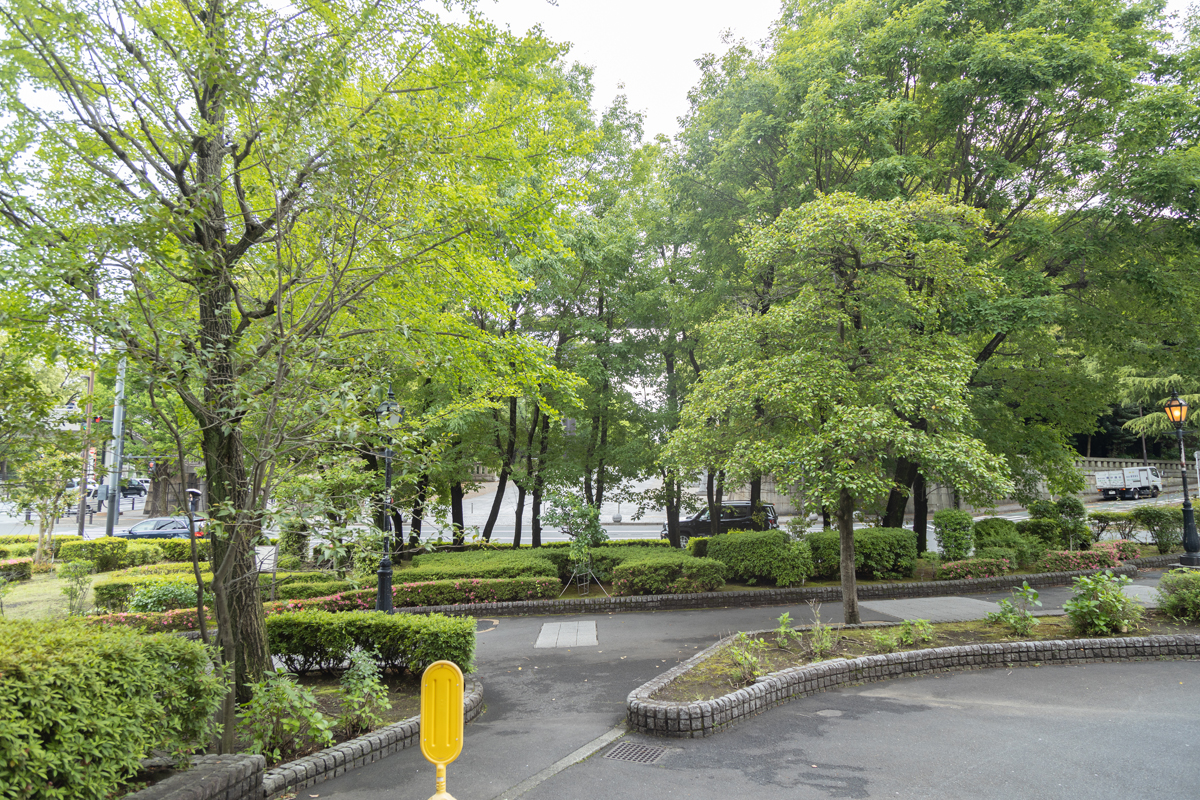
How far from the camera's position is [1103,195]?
1354 cm

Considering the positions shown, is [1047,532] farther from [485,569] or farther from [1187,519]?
[485,569]

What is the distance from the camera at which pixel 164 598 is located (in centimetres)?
1191

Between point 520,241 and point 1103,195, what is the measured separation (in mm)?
13405

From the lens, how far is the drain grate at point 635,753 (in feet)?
18.9

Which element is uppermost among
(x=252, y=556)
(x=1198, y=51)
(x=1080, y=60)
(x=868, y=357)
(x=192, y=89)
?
(x=1198, y=51)

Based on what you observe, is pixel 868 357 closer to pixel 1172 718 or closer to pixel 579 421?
pixel 1172 718

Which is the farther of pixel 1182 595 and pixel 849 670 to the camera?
pixel 1182 595

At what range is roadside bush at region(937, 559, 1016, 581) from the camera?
14.7 meters

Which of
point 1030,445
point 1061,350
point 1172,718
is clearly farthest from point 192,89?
point 1061,350

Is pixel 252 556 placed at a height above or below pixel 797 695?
above

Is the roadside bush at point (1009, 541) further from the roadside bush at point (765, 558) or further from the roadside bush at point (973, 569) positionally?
the roadside bush at point (765, 558)

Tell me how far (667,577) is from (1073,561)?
402 inches

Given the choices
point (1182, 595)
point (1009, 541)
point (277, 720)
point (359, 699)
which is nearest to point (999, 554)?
point (1009, 541)

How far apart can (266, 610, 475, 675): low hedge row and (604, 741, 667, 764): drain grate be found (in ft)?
7.79
